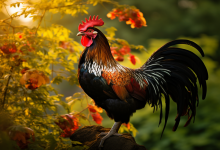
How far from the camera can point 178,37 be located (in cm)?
549

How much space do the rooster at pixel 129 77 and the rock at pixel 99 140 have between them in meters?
0.07

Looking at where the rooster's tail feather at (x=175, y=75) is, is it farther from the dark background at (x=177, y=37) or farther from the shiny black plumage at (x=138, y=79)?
the dark background at (x=177, y=37)

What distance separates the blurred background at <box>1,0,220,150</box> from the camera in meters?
3.61

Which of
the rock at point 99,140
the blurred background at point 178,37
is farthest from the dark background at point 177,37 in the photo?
the rock at point 99,140

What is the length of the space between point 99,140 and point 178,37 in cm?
439

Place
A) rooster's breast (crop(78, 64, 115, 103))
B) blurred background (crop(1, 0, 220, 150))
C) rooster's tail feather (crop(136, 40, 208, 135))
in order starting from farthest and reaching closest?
1. blurred background (crop(1, 0, 220, 150))
2. rooster's tail feather (crop(136, 40, 208, 135))
3. rooster's breast (crop(78, 64, 115, 103))

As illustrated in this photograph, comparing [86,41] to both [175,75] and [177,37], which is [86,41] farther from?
[177,37]

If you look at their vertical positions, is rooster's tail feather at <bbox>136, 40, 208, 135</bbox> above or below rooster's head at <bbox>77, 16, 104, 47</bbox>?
below

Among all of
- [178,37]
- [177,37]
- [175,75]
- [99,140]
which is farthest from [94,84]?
[177,37]

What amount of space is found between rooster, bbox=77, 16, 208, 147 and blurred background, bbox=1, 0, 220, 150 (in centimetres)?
34

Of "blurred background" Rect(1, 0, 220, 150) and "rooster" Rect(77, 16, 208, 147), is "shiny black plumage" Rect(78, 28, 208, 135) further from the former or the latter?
"blurred background" Rect(1, 0, 220, 150)

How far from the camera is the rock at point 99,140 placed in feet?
5.85

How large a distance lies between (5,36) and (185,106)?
188cm

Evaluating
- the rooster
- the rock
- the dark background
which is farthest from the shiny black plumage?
the dark background
